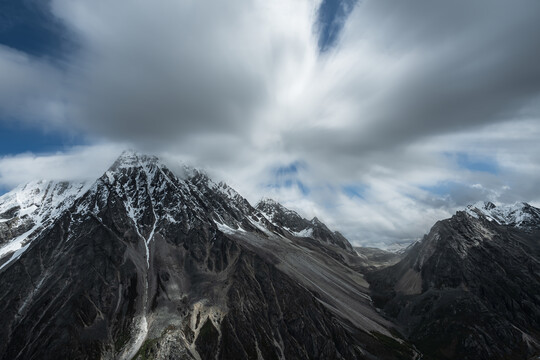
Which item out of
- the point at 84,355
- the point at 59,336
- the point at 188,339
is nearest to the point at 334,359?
the point at 188,339

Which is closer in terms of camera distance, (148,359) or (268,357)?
(148,359)

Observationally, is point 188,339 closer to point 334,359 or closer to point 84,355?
point 84,355

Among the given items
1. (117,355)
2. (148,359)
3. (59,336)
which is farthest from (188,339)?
(59,336)

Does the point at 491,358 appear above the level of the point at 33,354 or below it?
above

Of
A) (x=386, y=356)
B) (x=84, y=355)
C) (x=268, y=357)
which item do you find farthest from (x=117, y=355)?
(x=386, y=356)

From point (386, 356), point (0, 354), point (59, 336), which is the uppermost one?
point (386, 356)

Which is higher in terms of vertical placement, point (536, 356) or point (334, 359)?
point (536, 356)

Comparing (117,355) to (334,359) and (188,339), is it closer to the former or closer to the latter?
(188,339)

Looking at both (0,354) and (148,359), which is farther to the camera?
(0,354)
